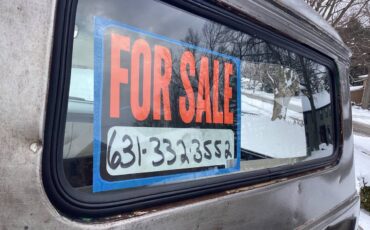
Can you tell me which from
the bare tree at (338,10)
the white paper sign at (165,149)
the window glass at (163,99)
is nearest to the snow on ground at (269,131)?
the window glass at (163,99)

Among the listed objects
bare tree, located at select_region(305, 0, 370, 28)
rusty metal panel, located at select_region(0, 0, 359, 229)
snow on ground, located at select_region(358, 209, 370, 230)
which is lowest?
snow on ground, located at select_region(358, 209, 370, 230)

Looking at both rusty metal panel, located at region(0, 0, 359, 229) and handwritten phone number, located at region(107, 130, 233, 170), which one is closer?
rusty metal panel, located at region(0, 0, 359, 229)

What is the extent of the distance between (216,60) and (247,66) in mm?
→ 229

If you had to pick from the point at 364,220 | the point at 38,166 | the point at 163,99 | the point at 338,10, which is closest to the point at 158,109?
the point at 163,99

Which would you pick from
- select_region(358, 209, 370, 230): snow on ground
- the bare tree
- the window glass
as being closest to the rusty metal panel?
the window glass

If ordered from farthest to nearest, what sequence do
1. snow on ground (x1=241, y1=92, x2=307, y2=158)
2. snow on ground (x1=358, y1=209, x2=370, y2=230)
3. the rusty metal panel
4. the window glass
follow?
1. snow on ground (x1=358, y1=209, x2=370, y2=230)
2. snow on ground (x1=241, y1=92, x2=307, y2=158)
3. the window glass
4. the rusty metal panel

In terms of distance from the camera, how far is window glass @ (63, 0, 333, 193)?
113 centimetres

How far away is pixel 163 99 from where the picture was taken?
4.35 feet

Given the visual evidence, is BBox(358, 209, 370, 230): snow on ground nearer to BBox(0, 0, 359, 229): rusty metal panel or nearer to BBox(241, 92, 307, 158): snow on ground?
BBox(241, 92, 307, 158): snow on ground

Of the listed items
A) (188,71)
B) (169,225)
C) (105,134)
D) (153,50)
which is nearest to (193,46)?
(188,71)

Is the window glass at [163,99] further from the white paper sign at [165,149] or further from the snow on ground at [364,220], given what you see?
the snow on ground at [364,220]

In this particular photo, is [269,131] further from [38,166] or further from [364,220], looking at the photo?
[364,220]

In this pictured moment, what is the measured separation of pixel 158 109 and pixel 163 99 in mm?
35

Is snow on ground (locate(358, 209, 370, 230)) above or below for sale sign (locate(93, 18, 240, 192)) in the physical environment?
below
